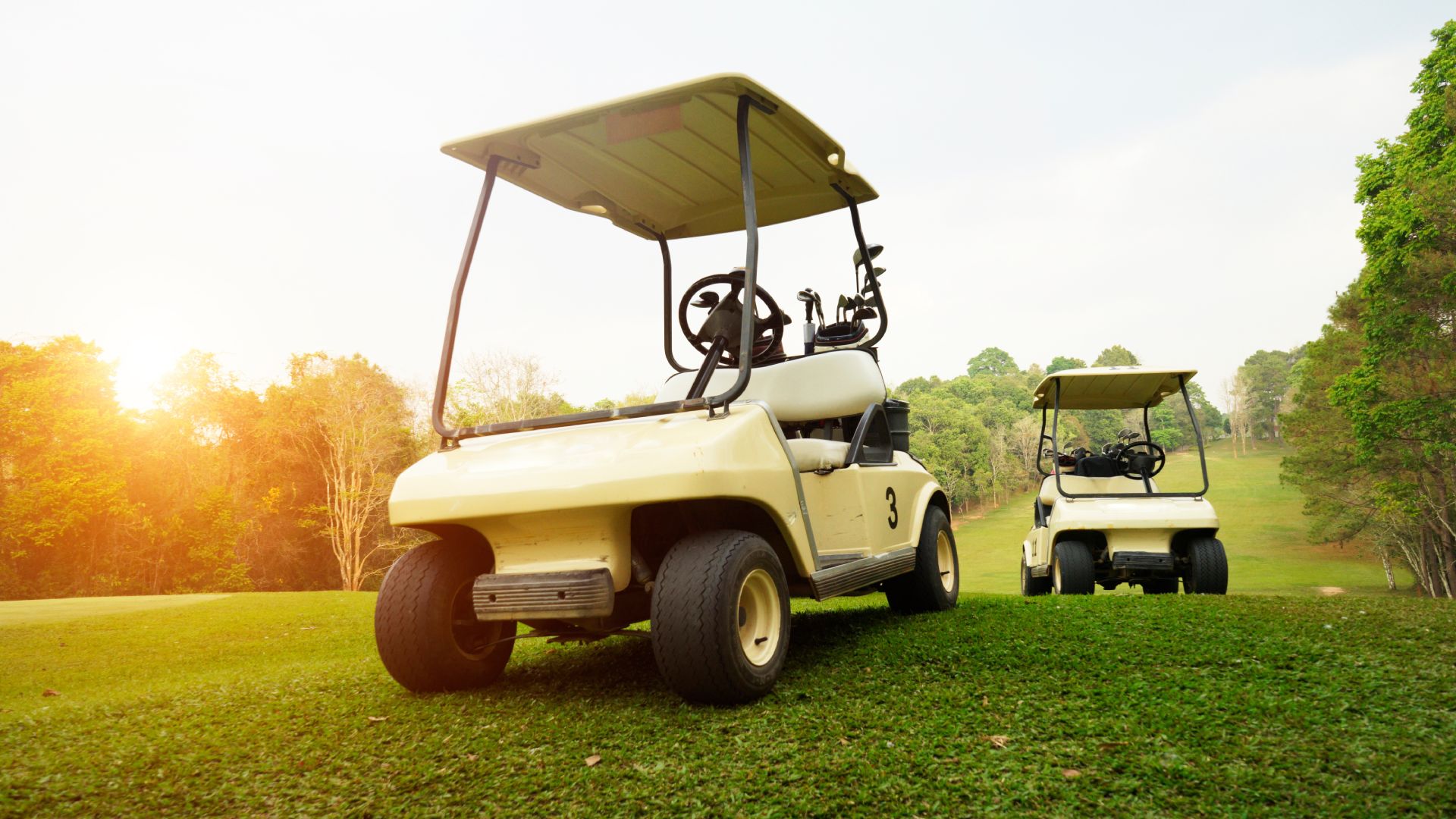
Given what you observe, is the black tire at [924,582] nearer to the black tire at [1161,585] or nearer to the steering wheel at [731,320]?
the steering wheel at [731,320]

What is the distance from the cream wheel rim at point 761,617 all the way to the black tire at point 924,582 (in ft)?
6.94

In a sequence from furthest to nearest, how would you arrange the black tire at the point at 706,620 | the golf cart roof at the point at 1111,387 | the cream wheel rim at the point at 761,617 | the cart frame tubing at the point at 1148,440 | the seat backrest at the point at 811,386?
1. the golf cart roof at the point at 1111,387
2. the cart frame tubing at the point at 1148,440
3. the seat backrest at the point at 811,386
4. the cream wheel rim at the point at 761,617
5. the black tire at the point at 706,620

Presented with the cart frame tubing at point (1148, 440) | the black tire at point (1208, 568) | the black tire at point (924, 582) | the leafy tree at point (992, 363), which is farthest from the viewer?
the leafy tree at point (992, 363)

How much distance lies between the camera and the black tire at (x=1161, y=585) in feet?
24.1

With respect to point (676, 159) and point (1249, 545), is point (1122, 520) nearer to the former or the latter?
point (676, 159)

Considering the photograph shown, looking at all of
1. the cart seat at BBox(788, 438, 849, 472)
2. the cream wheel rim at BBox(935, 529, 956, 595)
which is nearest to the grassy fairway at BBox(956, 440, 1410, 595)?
the cream wheel rim at BBox(935, 529, 956, 595)

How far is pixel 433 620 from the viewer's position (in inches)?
126

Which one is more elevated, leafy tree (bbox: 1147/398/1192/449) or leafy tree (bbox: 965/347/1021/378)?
leafy tree (bbox: 965/347/1021/378)

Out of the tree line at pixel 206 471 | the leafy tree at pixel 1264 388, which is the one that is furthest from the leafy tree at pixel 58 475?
the leafy tree at pixel 1264 388

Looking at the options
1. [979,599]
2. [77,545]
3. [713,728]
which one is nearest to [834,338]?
[979,599]

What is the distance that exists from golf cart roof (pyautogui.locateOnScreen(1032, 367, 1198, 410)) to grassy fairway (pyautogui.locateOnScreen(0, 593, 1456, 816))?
3.81 metres

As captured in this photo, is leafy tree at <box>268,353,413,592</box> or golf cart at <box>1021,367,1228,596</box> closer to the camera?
golf cart at <box>1021,367,1228,596</box>

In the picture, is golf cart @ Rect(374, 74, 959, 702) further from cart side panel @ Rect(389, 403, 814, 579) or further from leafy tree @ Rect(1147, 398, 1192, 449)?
leafy tree @ Rect(1147, 398, 1192, 449)

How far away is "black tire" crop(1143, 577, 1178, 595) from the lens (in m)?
7.35
